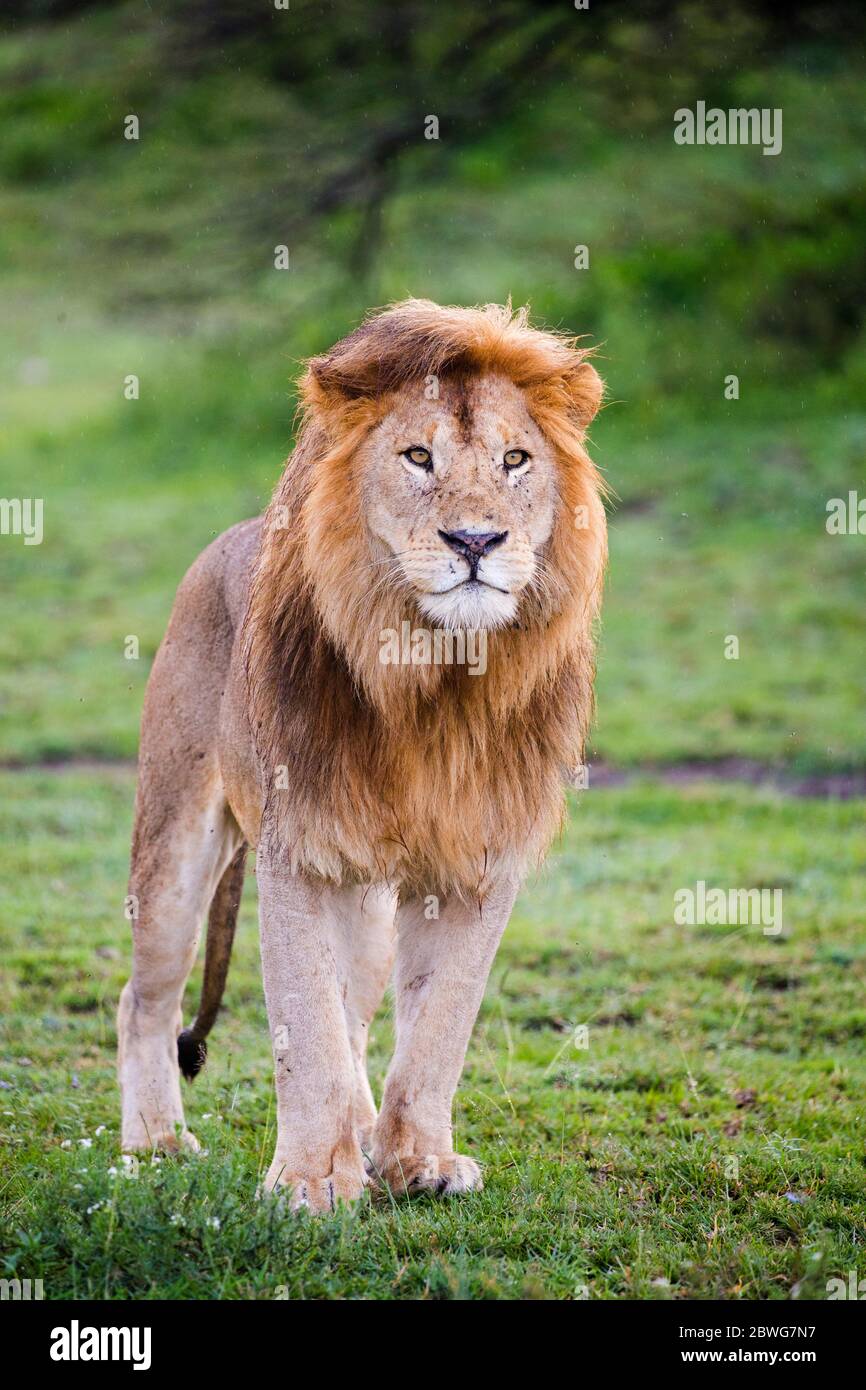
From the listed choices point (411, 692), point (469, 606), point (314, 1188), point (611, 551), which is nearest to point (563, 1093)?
point (314, 1188)

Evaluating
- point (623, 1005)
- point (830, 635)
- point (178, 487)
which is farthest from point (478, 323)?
point (178, 487)

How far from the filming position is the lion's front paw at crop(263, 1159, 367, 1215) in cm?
407

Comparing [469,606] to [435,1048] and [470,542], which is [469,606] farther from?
[435,1048]

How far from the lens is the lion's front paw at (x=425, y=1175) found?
4301 millimetres

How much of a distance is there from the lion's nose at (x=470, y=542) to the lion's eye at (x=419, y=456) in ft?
0.63

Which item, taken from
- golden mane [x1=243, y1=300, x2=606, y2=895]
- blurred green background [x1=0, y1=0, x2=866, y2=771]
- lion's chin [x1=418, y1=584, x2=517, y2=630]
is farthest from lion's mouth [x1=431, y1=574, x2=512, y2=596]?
blurred green background [x1=0, y1=0, x2=866, y2=771]

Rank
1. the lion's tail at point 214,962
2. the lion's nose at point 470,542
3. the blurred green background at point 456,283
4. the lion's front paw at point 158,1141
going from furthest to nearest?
the blurred green background at point 456,283, the lion's tail at point 214,962, the lion's front paw at point 158,1141, the lion's nose at point 470,542

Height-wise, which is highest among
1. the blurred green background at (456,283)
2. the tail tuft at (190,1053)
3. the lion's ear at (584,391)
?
the blurred green background at (456,283)

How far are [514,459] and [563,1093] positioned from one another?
223 cm

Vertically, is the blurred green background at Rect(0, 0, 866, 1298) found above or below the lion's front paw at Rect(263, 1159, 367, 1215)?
above

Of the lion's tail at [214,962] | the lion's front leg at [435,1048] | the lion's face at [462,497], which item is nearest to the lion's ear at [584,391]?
the lion's face at [462,497]

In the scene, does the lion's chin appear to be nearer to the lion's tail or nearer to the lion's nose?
the lion's nose

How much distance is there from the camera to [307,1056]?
412 cm

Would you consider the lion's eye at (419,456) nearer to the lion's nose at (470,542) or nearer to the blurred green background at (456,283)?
the lion's nose at (470,542)
